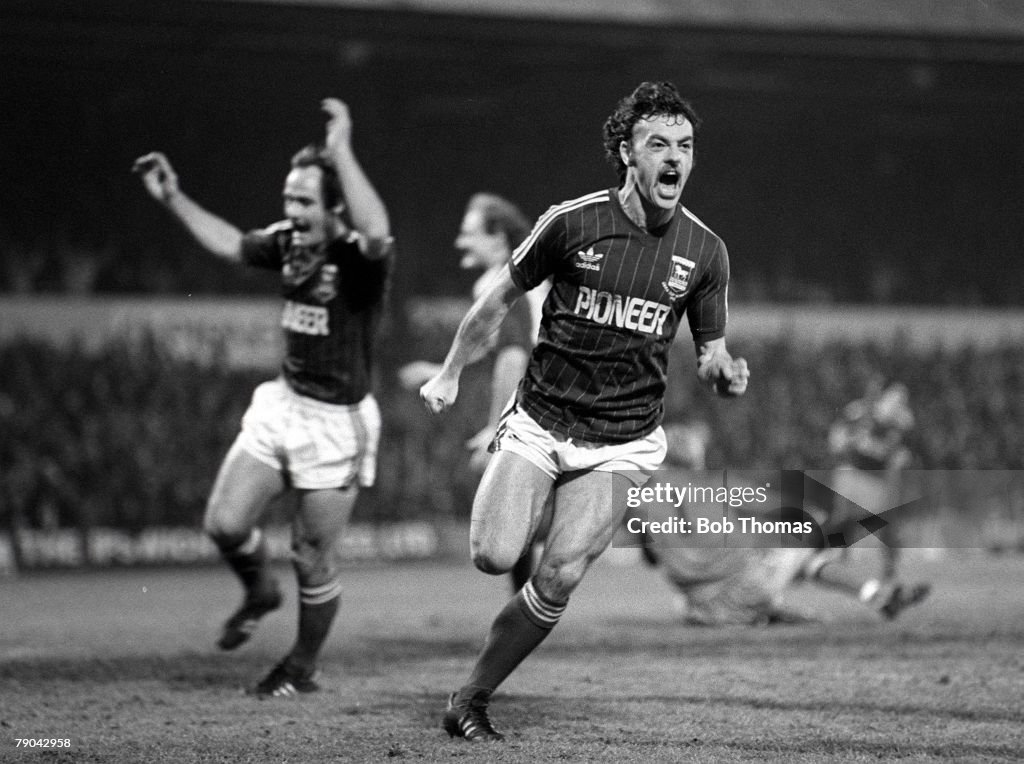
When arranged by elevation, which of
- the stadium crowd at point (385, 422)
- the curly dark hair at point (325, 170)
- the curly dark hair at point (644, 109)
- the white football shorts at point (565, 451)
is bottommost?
the stadium crowd at point (385, 422)

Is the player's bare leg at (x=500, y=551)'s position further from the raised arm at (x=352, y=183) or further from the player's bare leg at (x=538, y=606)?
the raised arm at (x=352, y=183)

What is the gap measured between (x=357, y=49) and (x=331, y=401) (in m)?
13.0

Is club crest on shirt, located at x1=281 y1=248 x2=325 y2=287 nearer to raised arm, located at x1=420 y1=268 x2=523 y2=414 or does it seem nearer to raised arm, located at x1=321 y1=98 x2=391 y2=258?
raised arm, located at x1=321 y1=98 x2=391 y2=258

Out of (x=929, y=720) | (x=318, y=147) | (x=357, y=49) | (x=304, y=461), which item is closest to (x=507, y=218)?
(x=318, y=147)

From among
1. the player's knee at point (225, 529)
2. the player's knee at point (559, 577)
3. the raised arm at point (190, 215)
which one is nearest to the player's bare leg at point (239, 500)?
the player's knee at point (225, 529)

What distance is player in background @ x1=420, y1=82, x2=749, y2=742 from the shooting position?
16.8 ft

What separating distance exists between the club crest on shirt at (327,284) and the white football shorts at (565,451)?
1457mm

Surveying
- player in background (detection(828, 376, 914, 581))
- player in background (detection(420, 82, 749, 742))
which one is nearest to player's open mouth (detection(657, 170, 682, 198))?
player in background (detection(420, 82, 749, 742))

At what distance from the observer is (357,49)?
18.7 meters

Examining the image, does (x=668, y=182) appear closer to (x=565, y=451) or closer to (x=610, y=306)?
(x=610, y=306)

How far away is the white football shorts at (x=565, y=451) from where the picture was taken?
526 cm

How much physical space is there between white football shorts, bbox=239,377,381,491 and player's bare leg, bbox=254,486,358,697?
101 mm

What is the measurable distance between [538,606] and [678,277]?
1.36m

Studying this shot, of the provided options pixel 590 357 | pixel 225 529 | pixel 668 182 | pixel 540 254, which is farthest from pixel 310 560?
pixel 668 182
